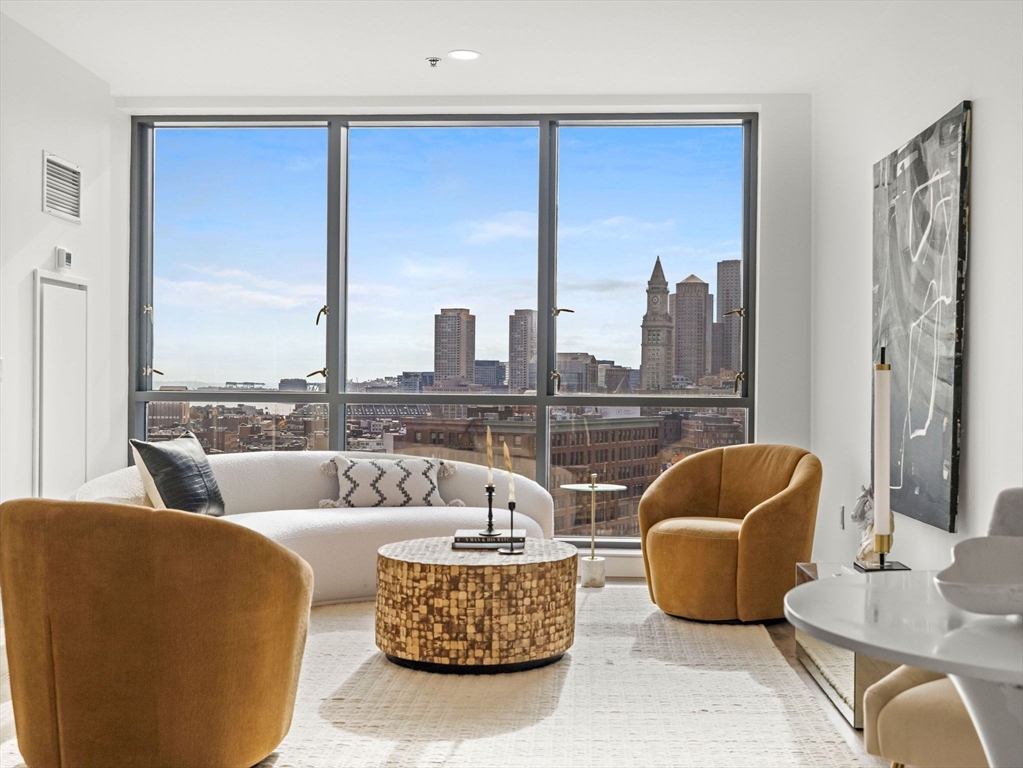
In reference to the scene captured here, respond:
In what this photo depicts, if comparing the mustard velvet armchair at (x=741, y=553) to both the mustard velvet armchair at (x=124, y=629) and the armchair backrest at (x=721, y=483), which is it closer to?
the armchair backrest at (x=721, y=483)

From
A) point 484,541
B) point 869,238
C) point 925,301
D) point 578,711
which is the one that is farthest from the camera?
point 869,238

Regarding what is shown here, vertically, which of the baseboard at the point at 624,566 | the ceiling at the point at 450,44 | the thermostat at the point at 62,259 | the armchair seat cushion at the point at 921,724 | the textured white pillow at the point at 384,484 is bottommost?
the baseboard at the point at 624,566

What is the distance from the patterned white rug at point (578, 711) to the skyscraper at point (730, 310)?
2010mm

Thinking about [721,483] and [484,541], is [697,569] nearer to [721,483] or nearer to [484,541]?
[721,483]

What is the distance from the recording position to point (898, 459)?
12.9 ft

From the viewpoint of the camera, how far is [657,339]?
5.74 metres

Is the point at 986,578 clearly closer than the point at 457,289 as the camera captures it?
Yes

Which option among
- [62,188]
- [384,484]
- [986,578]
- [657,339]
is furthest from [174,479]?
[986,578]

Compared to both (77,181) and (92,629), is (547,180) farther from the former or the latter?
(92,629)

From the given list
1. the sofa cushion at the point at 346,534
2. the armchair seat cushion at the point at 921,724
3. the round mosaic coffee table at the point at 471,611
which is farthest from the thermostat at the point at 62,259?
the armchair seat cushion at the point at 921,724

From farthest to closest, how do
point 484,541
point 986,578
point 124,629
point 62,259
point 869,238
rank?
point 62,259, point 869,238, point 484,541, point 124,629, point 986,578

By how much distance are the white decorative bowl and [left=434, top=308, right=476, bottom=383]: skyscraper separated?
4.56 m

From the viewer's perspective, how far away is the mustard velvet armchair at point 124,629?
2.21 meters

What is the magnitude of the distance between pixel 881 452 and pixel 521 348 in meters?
3.63
